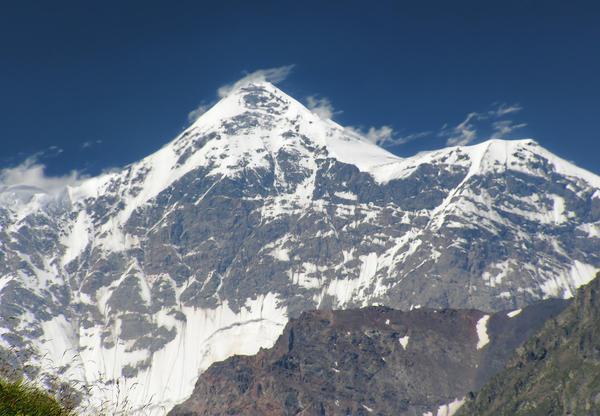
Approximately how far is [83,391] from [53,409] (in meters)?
1.49

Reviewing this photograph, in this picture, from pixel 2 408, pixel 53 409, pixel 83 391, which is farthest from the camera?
pixel 83 391

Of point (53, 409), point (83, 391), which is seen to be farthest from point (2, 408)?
point (83, 391)

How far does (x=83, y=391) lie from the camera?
21.2 metres

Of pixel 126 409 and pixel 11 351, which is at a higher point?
pixel 11 351

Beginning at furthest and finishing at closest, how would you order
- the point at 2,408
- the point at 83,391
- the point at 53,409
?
the point at 83,391, the point at 53,409, the point at 2,408

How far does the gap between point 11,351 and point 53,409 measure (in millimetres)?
1564

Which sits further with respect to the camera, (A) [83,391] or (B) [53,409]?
(A) [83,391]

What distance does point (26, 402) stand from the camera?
19.2 m

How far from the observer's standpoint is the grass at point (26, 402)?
1869 cm

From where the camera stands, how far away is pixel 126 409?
66.0 feet

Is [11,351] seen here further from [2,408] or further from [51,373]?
[2,408]

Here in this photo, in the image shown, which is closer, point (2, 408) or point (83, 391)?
point (2, 408)

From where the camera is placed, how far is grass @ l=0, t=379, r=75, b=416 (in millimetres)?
18688

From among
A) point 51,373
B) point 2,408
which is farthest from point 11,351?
point 2,408
